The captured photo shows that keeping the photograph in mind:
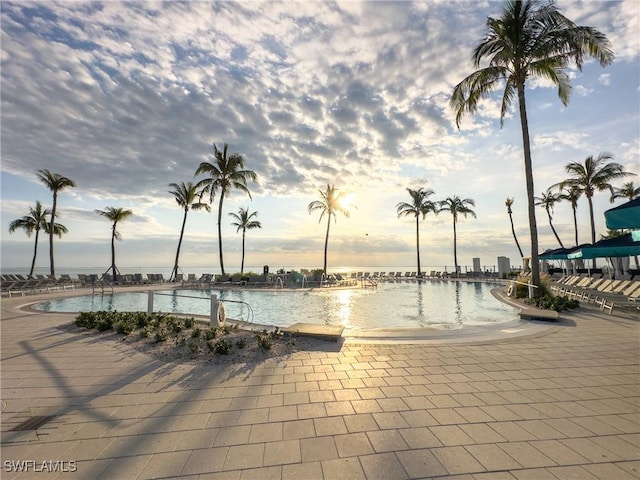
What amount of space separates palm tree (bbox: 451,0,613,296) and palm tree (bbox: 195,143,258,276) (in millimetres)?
18736

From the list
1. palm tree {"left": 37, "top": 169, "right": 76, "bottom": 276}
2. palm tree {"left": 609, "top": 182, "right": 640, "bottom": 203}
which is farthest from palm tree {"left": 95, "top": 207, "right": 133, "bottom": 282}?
palm tree {"left": 609, "top": 182, "right": 640, "bottom": 203}

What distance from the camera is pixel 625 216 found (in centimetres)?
528

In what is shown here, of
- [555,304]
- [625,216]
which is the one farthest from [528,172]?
[625,216]

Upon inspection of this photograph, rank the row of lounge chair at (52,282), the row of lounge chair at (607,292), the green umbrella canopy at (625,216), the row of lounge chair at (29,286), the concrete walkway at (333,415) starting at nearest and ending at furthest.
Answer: the concrete walkway at (333,415) < the green umbrella canopy at (625,216) < the row of lounge chair at (607,292) < the row of lounge chair at (29,286) < the row of lounge chair at (52,282)

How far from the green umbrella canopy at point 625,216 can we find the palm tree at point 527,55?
7756mm

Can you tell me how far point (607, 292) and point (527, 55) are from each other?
1041 centimetres

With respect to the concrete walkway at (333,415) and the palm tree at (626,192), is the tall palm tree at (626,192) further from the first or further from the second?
the concrete walkway at (333,415)

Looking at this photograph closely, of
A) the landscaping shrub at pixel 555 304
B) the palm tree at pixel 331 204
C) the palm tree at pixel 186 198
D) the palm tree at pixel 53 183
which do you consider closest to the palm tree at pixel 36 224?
the palm tree at pixel 53 183

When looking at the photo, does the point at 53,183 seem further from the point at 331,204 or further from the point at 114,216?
the point at 331,204

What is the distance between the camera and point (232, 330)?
7.48 meters

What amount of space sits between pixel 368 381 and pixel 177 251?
97.6 ft

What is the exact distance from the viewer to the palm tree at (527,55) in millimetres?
11094

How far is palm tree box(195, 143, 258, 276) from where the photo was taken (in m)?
26.1

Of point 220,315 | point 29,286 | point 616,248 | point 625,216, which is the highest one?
point 625,216
